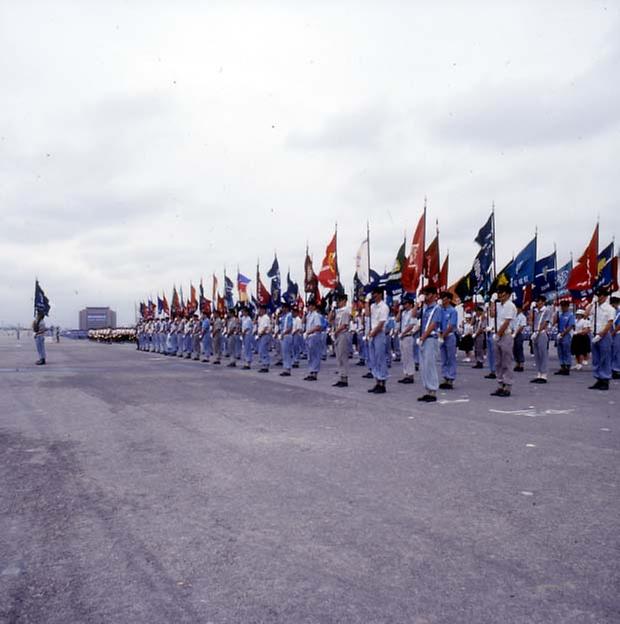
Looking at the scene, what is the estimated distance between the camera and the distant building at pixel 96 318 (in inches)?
3999

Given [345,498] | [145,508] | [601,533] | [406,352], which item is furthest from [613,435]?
[406,352]

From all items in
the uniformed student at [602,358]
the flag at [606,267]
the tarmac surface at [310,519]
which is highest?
the flag at [606,267]

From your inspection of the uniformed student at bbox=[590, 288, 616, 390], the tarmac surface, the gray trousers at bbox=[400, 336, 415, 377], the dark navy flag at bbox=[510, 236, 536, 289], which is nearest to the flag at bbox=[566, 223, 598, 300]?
the dark navy flag at bbox=[510, 236, 536, 289]

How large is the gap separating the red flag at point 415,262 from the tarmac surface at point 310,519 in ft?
29.0

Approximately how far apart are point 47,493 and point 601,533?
4.17 m

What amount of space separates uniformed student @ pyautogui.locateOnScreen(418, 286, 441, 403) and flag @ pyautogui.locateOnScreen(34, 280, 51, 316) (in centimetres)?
1722

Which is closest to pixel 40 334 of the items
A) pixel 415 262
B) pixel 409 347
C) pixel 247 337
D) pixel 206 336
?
pixel 206 336

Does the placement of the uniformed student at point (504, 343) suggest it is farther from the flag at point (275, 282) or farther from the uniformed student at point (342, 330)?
the flag at point (275, 282)

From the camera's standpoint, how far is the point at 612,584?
118 inches

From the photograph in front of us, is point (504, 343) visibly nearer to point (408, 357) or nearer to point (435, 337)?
point (435, 337)

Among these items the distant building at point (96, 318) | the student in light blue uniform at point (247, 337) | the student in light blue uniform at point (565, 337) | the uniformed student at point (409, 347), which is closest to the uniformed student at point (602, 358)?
the student in light blue uniform at point (565, 337)

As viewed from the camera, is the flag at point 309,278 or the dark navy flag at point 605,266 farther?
the flag at point 309,278

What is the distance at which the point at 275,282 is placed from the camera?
29469 millimetres

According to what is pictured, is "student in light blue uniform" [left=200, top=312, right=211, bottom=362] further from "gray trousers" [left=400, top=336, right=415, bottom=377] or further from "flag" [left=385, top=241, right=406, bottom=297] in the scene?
"gray trousers" [left=400, top=336, right=415, bottom=377]
